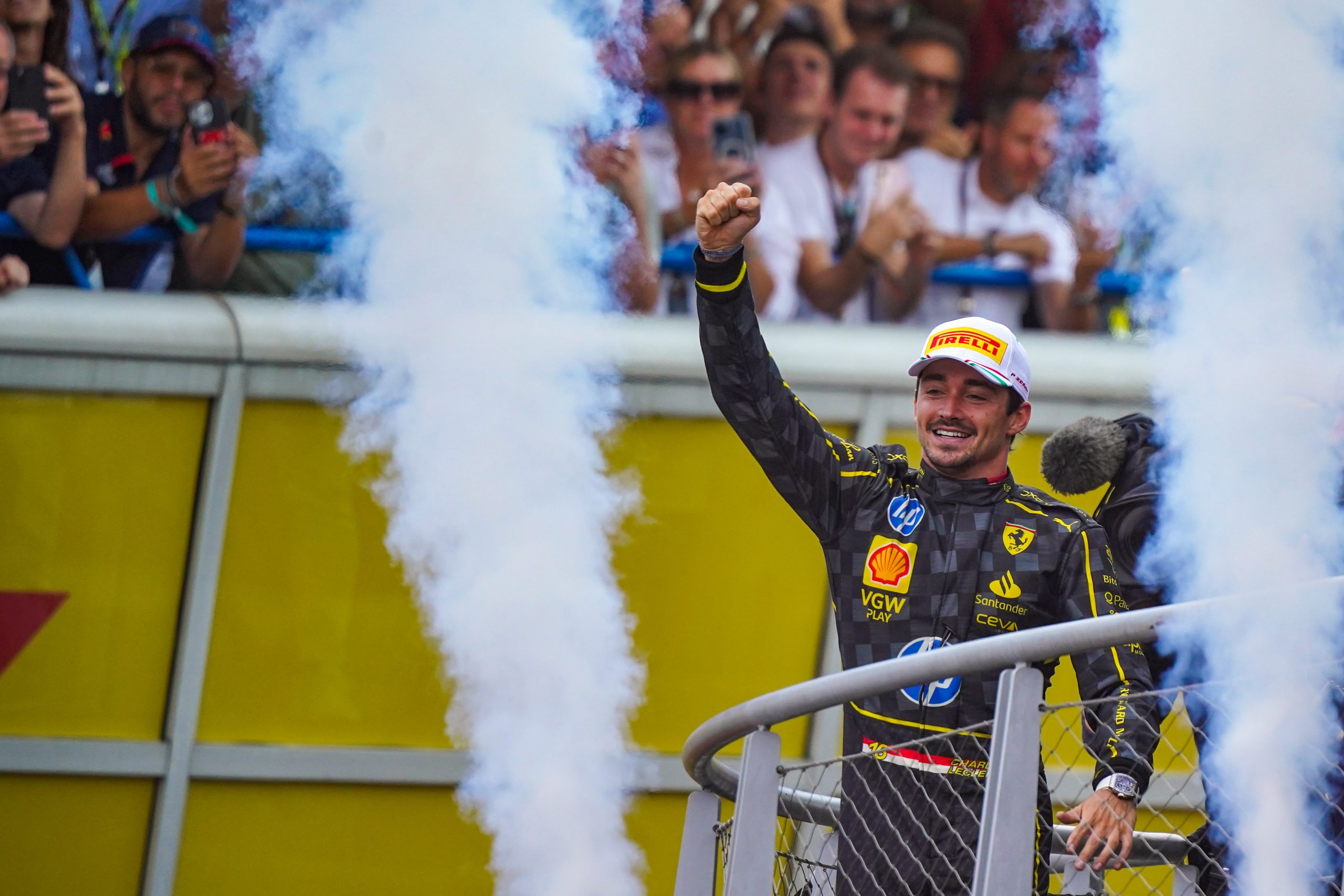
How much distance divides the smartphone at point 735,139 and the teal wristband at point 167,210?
6.40 ft

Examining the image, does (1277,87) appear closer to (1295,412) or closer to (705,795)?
(1295,412)

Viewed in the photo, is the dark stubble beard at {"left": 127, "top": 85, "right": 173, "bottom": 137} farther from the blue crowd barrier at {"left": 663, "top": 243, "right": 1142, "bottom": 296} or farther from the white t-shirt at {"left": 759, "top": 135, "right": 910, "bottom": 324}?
the white t-shirt at {"left": 759, "top": 135, "right": 910, "bottom": 324}

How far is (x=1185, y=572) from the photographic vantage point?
11.1ft

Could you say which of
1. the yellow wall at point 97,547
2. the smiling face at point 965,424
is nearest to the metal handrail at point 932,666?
the smiling face at point 965,424

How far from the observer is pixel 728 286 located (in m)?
3.18

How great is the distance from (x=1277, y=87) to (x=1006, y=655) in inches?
67.6

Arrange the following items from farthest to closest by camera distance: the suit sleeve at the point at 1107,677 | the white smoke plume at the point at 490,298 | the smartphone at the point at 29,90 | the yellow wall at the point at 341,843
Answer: the yellow wall at the point at 341,843 < the smartphone at the point at 29,90 < the white smoke plume at the point at 490,298 < the suit sleeve at the point at 1107,677

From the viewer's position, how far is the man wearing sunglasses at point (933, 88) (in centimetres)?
662

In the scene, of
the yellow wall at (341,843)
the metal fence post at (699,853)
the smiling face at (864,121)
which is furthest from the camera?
the smiling face at (864,121)

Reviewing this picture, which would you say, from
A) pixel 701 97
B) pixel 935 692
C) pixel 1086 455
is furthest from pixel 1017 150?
pixel 935 692

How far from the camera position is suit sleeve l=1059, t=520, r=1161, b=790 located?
9.25ft

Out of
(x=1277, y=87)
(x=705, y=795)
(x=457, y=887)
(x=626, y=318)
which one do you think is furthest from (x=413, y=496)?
(x=1277, y=87)

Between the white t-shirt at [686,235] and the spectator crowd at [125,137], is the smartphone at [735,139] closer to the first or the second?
the white t-shirt at [686,235]

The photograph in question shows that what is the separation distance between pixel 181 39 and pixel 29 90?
540mm
